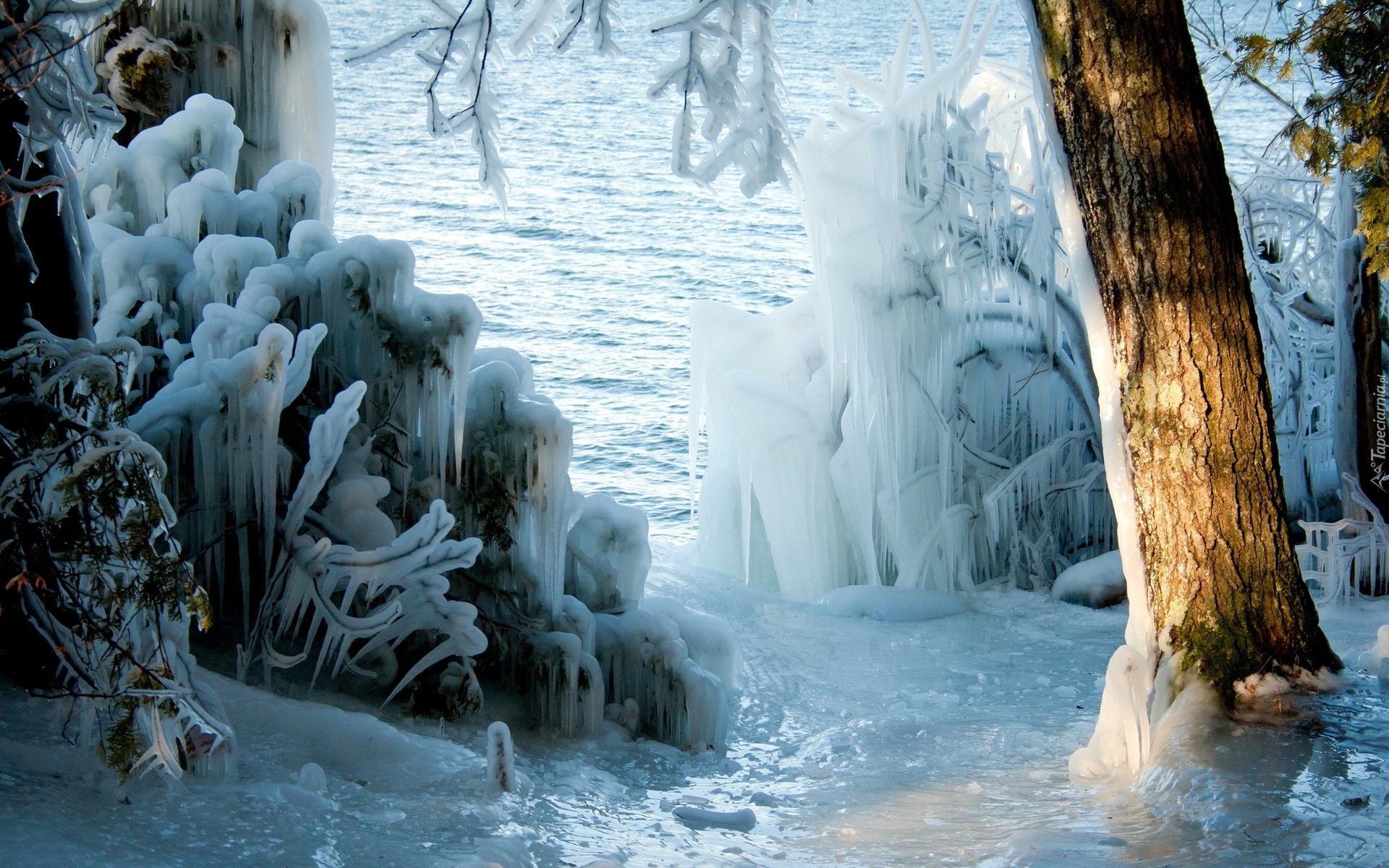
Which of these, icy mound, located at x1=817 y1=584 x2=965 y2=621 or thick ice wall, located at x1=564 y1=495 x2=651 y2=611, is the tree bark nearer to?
icy mound, located at x1=817 y1=584 x2=965 y2=621

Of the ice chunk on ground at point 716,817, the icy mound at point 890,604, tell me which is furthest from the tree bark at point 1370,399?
Answer: the ice chunk on ground at point 716,817

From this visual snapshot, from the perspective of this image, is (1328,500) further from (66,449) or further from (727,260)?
(727,260)

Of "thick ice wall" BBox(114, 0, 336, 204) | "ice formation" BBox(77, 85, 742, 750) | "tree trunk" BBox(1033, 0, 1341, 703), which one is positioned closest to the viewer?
"tree trunk" BBox(1033, 0, 1341, 703)

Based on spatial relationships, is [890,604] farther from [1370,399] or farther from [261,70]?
[261,70]

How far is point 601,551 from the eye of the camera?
7.32m

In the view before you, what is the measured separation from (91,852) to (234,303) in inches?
135

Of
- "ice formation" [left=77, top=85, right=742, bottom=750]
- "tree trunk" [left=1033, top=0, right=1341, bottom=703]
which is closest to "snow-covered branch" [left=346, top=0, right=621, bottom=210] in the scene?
"ice formation" [left=77, top=85, right=742, bottom=750]

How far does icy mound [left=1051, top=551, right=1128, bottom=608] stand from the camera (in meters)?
9.88

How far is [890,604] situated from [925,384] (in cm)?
174

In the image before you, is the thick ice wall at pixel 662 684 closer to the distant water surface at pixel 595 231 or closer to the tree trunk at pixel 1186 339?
the tree trunk at pixel 1186 339

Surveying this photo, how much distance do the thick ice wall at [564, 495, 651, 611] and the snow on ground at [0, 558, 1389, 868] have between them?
35.4 inches

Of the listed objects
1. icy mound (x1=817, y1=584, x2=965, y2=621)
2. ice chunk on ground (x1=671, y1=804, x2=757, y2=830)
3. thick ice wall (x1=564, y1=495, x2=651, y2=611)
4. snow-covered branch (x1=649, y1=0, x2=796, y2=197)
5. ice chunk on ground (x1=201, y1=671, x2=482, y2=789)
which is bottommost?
ice chunk on ground (x1=671, y1=804, x2=757, y2=830)

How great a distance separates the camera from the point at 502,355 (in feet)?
23.5

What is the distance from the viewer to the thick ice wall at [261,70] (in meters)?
7.89
